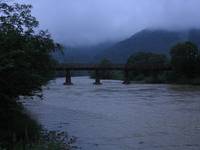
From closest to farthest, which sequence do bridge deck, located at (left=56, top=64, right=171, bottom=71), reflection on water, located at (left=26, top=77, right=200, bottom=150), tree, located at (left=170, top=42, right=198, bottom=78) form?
reflection on water, located at (left=26, top=77, right=200, bottom=150)
tree, located at (left=170, top=42, right=198, bottom=78)
bridge deck, located at (left=56, top=64, right=171, bottom=71)

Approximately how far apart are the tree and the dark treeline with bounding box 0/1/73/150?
10572 centimetres

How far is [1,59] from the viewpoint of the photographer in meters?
21.2

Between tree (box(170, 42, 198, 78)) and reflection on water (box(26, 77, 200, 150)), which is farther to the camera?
tree (box(170, 42, 198, 78))

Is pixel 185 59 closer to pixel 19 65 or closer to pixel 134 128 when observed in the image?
pixel 134 128

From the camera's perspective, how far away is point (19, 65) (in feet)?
74.9

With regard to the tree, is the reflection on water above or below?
below

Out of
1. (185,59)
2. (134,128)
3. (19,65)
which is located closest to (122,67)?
(185,59)

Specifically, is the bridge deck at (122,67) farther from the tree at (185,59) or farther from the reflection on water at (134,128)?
the reflection on water at (134,128)

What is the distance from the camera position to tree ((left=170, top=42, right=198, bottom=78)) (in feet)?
432

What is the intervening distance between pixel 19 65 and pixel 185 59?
112430 mm

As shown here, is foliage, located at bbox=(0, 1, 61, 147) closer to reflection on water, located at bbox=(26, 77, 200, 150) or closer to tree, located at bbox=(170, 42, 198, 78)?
reflection on water, located at bbox=(26, 77, 200, 150)

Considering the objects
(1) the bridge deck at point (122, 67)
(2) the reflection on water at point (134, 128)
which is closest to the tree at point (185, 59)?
(1) the bridge deck at point (122, 67)

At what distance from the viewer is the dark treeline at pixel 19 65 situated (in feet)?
72.3

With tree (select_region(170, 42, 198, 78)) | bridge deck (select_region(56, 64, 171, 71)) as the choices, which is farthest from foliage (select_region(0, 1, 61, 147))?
bridge deck (select_region(56, 64, 171, 71))
